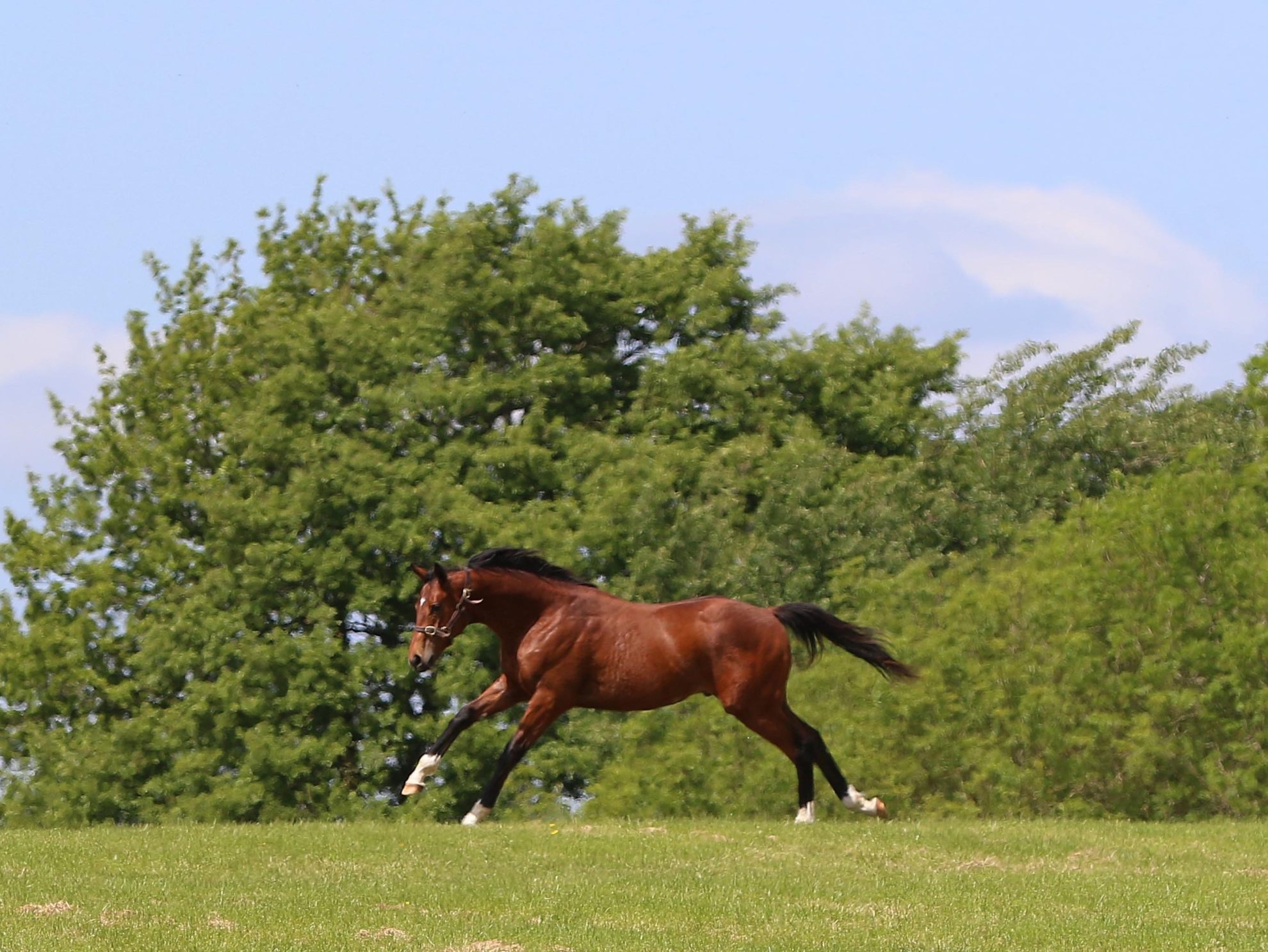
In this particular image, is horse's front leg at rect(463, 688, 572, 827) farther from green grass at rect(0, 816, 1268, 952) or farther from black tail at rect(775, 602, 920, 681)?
black tail at rect(775, 602, 920, 681)

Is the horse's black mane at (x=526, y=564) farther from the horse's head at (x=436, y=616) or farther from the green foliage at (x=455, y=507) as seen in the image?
the green foliage at (x=455, y=507)

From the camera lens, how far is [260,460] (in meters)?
34.0

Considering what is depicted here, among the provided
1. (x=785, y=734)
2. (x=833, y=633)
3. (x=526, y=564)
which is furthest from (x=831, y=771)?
(x=526, y=564)

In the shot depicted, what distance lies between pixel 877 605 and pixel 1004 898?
48.4ft

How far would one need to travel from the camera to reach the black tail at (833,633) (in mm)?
19500

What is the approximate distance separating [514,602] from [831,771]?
369 centimetres

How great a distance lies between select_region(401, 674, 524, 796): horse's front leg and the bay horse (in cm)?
2

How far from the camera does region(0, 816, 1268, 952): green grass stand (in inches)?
492

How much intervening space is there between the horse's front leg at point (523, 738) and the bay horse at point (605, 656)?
15mm

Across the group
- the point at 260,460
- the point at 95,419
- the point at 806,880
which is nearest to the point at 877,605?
the point at 260,460

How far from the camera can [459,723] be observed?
61.1ft

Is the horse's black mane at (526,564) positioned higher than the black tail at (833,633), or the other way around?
the horse's black mane at (526,564)

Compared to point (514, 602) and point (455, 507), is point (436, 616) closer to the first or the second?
point (514, 602)

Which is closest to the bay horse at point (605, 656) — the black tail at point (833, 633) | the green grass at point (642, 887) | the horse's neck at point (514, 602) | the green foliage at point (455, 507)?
the horse's neck at point (514, 602)
